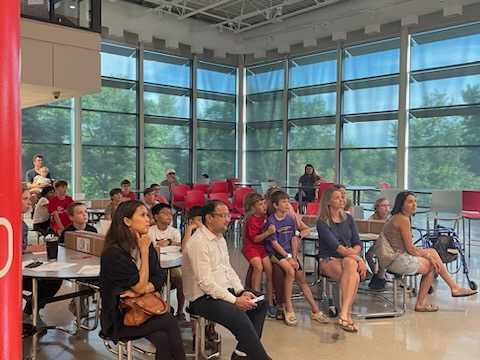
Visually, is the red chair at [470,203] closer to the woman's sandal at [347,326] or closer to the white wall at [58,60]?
the woman's sandal at [347,326]

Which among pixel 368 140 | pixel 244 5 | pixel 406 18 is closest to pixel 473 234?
pixel 368 140

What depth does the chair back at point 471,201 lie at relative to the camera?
776 cm

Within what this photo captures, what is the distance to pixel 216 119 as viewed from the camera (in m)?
13.5

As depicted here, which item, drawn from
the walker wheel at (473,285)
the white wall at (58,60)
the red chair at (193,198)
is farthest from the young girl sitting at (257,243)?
the red chair at (193,198)

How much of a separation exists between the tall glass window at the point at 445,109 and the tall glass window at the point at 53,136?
7691mm

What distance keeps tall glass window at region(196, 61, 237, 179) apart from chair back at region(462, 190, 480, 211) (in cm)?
715

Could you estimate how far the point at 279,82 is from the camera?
13.0 m

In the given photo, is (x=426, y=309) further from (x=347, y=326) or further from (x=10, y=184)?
(x=10, y=184)

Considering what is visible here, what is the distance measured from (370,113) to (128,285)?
30.7 feet

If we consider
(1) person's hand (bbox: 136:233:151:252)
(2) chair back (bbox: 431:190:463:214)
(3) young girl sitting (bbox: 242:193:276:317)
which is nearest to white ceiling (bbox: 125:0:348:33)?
(2) chair back (bbox: 431:190:463:214)

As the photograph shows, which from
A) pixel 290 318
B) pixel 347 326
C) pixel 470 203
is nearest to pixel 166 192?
pixel 470 203

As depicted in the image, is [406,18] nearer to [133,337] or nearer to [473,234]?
[473,234]

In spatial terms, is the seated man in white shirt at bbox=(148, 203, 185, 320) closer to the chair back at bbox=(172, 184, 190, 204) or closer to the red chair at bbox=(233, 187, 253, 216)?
the red chair at bbox=(233, 187, 253, 216)

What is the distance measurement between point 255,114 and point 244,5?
10.4 ft
